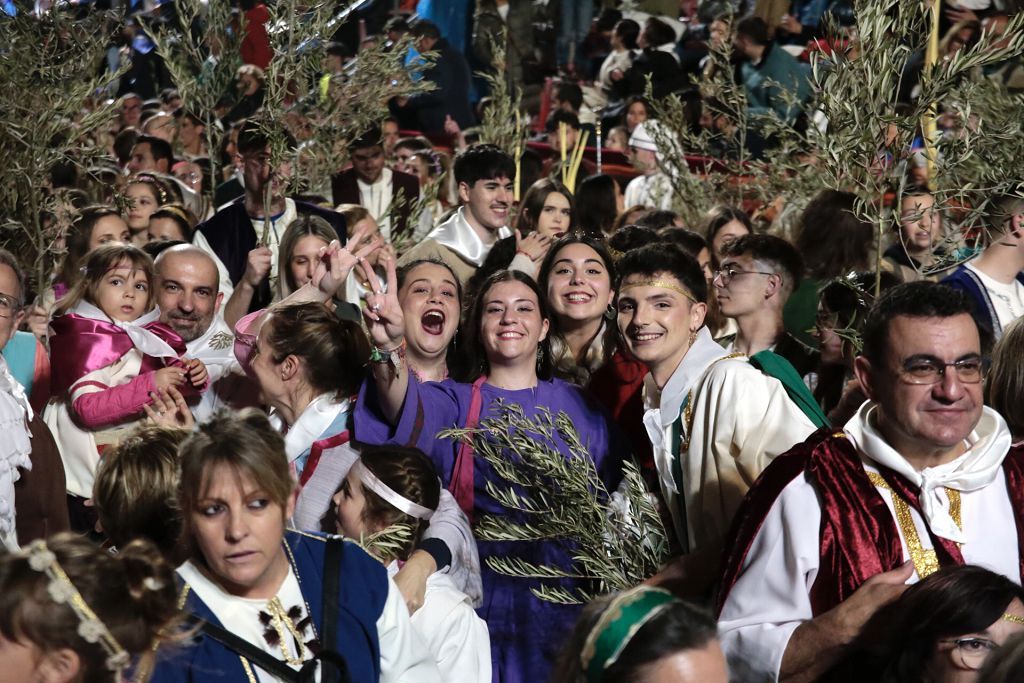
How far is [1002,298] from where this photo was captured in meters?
5.84

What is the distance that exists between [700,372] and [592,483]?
50cm

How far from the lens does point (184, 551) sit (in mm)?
3533

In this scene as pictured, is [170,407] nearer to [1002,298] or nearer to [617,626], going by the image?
[617,626]

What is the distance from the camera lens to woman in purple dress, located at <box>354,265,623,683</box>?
4852 mm

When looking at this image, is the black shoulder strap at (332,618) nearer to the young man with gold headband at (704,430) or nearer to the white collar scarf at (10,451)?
the young man with gold headband at (704,430)

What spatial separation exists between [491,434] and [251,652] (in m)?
1.71

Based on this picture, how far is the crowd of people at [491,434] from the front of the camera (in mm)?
3238

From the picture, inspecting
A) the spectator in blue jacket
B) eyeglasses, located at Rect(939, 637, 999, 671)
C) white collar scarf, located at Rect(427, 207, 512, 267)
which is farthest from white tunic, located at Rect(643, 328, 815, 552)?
the spectator in blue jacket

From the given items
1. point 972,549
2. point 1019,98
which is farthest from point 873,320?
point 1019,98

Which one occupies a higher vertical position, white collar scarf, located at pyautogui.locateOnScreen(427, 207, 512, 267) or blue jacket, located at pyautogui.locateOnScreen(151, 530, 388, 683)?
white collar scarf, located at pyautogui.locateOnScreen(427, 207, 512, 267)

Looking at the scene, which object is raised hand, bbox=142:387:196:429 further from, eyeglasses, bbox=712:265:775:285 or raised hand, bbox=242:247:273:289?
eyeglasses, bbox=712:265:775:285

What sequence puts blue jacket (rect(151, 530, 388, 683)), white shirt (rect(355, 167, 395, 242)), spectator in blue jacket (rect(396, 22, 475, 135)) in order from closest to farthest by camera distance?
blue jacket (rect(151, 530, 388, 683))
white shirt (rect(355, 167, 395, 242))
spectator in blue jacket (rect(396, 22, 475, 135))

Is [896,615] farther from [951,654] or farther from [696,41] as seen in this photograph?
[696,41]

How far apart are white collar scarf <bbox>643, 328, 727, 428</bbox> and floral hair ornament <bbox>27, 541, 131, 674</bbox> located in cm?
209
